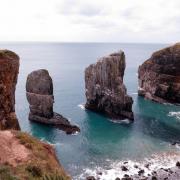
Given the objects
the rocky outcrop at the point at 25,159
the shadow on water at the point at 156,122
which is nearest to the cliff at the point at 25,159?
the rocky outcrop at the point at 25,159

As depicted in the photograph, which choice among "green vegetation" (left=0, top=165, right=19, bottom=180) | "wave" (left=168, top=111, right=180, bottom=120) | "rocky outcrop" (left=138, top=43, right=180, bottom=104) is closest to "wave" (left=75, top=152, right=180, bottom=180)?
"wave" (left=168, top=111, right=180, bottom=120)

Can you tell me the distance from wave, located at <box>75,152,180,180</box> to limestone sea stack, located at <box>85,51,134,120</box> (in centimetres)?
2858

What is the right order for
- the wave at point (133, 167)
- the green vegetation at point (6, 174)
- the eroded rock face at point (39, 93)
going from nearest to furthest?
1. the green vegetation at point (6, 174)
2. the wave at point (133, 167)
3. the eroded rock face at point (39, 93)

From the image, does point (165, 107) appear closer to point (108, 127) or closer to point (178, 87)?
point (178, 87)

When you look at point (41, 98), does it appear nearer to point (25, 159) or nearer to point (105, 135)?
point (105, 135)

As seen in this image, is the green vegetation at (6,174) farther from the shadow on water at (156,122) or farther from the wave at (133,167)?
the shadow on water at (156,122)

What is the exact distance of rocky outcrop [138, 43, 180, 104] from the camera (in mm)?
116312

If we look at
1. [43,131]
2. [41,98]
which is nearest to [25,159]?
[43,131]

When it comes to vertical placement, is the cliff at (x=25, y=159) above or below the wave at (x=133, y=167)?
above

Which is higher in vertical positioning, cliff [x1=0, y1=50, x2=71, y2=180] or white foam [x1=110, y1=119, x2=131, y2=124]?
cliff [x1=0, y1=50, x2=71, y2=180]

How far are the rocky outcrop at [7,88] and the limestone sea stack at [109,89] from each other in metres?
45.6

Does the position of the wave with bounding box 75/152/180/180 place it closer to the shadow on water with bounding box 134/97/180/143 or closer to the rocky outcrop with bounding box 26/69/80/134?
the shadow on water with bounding box 134/97/180/143

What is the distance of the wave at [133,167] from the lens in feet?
198

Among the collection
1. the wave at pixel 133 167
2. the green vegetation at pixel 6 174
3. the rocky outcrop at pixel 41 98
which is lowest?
the wave at pixel 133 167
